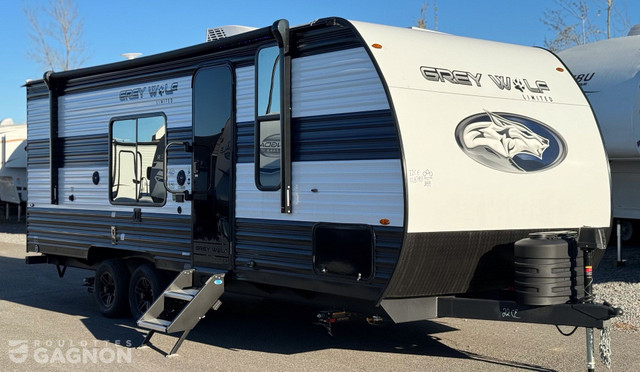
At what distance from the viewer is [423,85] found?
20.8 ft

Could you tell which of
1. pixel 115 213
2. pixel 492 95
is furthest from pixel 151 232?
pixel 492 95

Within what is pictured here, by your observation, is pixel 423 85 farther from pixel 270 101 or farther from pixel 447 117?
pixel 270 101

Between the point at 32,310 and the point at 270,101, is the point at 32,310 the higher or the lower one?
the lower one

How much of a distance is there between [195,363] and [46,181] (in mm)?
4504

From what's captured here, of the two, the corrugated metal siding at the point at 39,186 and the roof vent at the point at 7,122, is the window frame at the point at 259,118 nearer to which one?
the corrugated metal siding at the point at 39,186

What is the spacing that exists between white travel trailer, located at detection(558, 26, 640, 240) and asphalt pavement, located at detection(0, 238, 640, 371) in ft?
13.7

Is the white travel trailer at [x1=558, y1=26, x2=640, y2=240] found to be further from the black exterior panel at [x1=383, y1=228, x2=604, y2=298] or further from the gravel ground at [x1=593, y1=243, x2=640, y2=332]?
the black exterior panel at [x1=383, y1=228, x2=604, y2=298]

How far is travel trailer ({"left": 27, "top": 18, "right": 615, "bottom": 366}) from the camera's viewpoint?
617 cm

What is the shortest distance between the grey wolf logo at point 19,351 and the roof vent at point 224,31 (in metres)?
3.92

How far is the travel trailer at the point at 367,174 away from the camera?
20.2 feet

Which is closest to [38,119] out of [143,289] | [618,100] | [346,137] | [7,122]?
[143,289]

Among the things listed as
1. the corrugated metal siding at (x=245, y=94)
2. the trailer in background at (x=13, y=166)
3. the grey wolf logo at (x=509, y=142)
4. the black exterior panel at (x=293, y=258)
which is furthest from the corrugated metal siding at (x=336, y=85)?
the trailer in background at (x=13, y=166)
